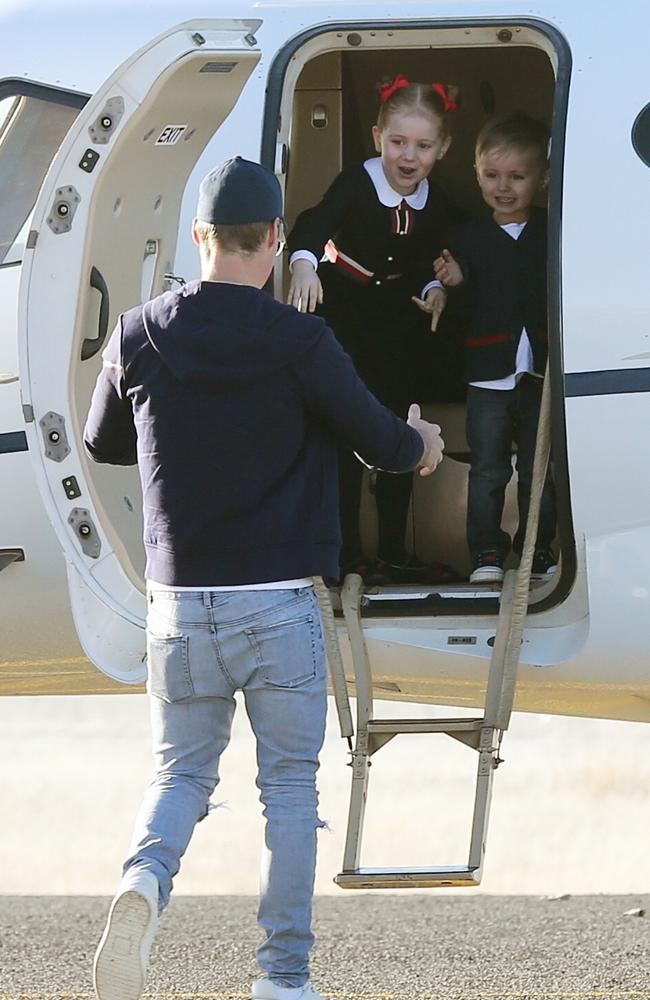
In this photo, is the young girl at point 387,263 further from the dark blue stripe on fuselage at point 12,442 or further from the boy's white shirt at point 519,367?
the dark blue stripe on fuselage at point 12,442

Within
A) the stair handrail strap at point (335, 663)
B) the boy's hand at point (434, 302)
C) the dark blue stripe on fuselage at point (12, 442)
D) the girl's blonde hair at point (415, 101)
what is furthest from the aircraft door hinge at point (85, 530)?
the girl's blonde hair at point (415, 101)

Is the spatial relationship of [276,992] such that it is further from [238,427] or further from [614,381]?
[614,381]

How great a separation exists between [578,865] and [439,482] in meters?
11.2

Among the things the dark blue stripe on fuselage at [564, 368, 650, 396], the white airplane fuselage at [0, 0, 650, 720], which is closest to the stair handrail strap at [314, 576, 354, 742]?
the white airplane fuselage at [0, 0, 650, 720]

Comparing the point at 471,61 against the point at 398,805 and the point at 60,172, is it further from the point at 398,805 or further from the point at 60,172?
the point at 398,805

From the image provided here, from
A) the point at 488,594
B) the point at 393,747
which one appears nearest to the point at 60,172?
the point at 488,594

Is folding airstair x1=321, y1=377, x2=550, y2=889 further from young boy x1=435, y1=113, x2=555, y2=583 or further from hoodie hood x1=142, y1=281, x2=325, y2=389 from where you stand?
hoodie hood x1=142, y1=281, x2=325, y2=389

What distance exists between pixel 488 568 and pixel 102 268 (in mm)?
1486

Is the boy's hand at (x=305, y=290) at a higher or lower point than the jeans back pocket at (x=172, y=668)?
higher

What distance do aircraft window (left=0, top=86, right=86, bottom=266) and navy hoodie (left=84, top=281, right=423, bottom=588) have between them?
1356mm

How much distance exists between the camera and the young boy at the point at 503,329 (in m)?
5.30

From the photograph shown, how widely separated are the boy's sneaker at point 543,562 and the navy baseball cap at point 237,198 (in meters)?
1.82

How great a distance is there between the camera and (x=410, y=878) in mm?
4562

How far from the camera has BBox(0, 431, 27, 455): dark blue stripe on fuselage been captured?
5094 millimetres
